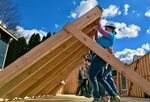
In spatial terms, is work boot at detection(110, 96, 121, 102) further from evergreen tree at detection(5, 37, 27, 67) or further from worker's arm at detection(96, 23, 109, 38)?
evergreen tree at detection(5, 37, 27, 67)

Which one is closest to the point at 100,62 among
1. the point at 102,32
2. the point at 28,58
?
the point at 102,32

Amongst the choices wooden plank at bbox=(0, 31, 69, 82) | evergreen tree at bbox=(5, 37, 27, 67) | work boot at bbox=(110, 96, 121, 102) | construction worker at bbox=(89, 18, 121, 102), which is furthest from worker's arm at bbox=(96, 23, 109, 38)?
evergreen tree at bbox=(5, 37, 27, 67)

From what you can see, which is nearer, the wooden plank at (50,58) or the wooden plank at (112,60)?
the wooden plank at (112,60)

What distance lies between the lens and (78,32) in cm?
315

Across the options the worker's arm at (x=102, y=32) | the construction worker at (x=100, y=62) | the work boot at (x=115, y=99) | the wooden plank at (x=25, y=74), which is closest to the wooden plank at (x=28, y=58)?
the wooden plank at (x=25, y=74)

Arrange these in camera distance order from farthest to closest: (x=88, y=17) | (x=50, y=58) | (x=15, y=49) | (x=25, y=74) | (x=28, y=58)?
(x=15, y=49)
(x=50, y=58)
(x=25, y=74)
(x=88, y=17)
(x=28, y=58)

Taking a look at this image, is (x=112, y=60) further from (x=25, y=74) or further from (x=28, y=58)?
(x=25, y=74)

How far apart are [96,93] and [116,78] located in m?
15.7

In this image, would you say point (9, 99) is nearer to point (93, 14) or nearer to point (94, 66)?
point (94, 66)

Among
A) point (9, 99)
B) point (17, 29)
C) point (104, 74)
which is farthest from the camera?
point (17, 29)

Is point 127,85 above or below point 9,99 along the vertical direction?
above

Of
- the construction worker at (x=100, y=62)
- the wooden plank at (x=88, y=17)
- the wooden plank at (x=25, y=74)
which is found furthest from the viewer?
the construction worker at (x=100, y=62)

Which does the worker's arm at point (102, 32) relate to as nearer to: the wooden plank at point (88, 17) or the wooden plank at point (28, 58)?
the wooden plank at point (88, 17)

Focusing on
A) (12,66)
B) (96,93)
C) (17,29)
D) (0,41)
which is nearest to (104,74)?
(96,93)
